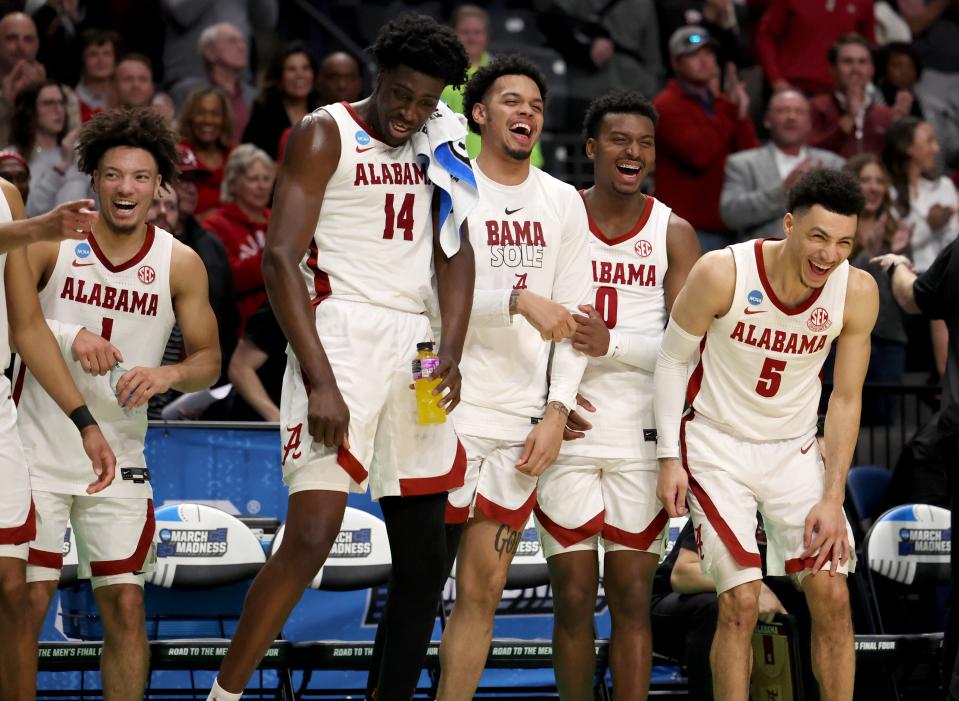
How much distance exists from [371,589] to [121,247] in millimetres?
2038

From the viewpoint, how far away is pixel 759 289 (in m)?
5.21

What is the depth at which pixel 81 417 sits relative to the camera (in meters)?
4.68

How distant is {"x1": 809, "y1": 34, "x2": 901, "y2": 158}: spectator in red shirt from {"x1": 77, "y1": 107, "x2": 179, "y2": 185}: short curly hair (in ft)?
18.9

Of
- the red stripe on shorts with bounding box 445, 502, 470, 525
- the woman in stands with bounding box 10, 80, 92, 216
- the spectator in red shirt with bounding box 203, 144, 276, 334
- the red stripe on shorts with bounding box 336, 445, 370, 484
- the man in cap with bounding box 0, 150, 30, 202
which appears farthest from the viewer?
the woman in stands with bounding box 10, 80, 92, 216

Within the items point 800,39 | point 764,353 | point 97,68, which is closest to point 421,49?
point 764,353

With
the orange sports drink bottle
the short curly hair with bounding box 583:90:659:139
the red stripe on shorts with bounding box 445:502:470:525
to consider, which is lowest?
the red stripe on shorts with bounding box 445:502:470:525

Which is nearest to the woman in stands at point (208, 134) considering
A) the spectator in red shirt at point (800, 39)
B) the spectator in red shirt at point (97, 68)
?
the spectator in red shirt at point (97, 68)

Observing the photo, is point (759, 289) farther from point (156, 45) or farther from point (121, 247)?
point (156, 45)

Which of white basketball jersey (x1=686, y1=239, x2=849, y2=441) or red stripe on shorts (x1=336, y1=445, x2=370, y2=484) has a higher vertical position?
white basketball jersey (x1=686, y1=239, x2=849, y2=441)

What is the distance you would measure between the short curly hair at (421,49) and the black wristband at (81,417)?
1.44 meters

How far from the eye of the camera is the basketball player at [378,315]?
440cm

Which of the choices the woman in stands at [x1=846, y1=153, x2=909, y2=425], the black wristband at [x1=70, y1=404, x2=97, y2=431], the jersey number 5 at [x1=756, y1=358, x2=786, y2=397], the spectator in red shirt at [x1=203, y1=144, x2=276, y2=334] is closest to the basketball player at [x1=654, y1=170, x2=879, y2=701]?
the jersey number 5 at [x1=756, y1=358, x2=786, y2=397]

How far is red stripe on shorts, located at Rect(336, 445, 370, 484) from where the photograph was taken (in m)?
4.39

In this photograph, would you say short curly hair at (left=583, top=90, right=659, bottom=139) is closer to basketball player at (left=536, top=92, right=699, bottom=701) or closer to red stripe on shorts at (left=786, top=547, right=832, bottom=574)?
basketball player at (left=536, top=92, right=699, bottom=701)
